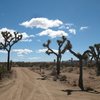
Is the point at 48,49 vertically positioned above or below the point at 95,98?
above

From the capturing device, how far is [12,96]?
19.0 m

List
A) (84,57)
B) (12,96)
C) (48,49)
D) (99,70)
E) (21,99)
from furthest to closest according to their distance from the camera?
(99,70)
(48,49)
(84,57)
(12,96)
(21,99)

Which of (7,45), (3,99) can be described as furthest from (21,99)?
(7,45)

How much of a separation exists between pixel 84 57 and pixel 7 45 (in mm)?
22204

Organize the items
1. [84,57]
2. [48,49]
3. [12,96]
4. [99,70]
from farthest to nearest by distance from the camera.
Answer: [99,70] < [48,49] < [84,57] < [12,96]

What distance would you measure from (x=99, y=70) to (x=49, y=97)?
98.8ft

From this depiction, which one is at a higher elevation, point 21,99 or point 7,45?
point 7,45

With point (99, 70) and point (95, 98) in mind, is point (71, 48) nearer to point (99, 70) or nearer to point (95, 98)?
point (95, 98)

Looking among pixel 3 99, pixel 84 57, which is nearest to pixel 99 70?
pixel 84 57

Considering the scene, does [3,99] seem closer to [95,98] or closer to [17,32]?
[95,98]

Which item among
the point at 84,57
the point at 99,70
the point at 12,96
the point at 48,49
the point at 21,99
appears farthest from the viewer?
the point at 99,70

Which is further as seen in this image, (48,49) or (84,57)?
(48,49)

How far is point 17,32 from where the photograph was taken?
4647 centimetres

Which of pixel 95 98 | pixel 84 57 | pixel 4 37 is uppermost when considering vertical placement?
pixel 4 37
